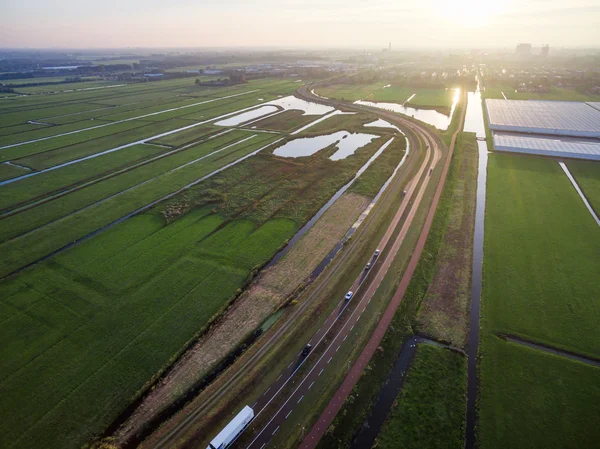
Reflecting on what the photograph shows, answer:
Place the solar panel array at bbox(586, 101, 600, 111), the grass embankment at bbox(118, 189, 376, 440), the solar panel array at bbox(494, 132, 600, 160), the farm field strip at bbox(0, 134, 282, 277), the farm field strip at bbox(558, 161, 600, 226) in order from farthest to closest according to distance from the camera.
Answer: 1. the solar panel array at bbox(586, 101, 600, 111)
2. the solar panel array at bbox(494, 132, 600, 160)
3. the farm field strip at bbox(558, 161, 600, 226)
4. the farm field strip at bbox(0, 134, 282, 277)
5. the grass embankment at bbox(118, 189, 376, 440)

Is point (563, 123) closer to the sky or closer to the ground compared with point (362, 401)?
closer to the sky

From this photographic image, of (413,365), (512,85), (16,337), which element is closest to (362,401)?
(413,365)

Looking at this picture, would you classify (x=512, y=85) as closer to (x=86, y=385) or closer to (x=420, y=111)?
(x=420, y=111)

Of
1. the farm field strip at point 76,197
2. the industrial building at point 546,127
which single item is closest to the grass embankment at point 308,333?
the farm field strip at point 76,197

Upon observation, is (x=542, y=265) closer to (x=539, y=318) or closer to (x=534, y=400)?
(x=539, y=318)

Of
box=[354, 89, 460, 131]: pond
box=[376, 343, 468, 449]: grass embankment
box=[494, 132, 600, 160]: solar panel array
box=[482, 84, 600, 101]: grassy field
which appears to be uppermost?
box=[482, 84, 600, 101]: grassy field

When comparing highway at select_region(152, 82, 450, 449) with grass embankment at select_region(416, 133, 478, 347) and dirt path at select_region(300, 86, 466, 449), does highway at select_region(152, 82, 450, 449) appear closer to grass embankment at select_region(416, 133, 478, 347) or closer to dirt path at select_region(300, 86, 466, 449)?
dirt path at select_region(300, 86, 466, 449)

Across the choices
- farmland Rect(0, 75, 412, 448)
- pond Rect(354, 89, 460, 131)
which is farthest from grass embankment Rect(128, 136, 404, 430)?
pond Rect(354, 89, 460, 131)
